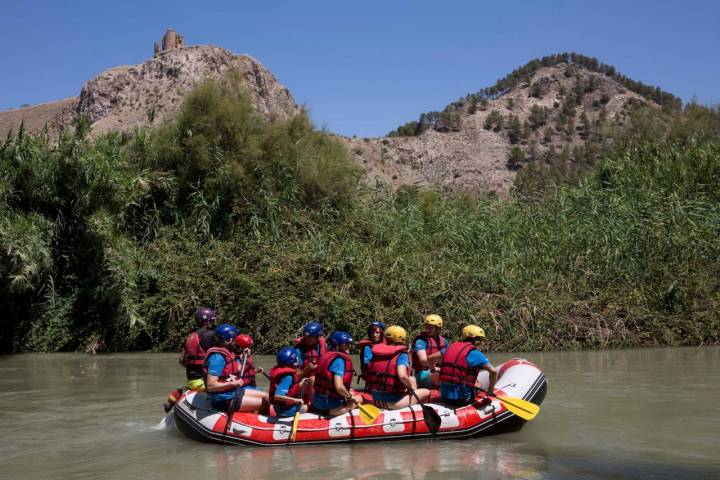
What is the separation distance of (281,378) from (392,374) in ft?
3.90

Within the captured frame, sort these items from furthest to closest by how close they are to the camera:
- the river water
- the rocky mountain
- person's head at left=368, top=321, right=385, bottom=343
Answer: the rocky mountain → person's head at left=368, top=321, right=385, bottom=343 → the river water

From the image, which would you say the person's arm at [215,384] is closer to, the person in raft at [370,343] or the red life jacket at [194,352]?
the red life jacket at [194,352]

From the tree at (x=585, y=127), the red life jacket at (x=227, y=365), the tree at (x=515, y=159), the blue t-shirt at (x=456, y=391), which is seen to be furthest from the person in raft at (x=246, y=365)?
the tree at (x=585, y=127)

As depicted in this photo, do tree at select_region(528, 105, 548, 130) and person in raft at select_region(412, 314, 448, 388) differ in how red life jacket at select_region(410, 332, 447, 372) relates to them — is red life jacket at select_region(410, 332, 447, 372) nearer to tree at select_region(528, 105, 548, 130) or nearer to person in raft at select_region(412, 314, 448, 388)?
person in raft at select_region(412, 314, 448, 388)

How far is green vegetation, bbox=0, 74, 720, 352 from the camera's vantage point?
15.2 m

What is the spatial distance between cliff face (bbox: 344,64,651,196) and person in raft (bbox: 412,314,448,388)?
30.7 m

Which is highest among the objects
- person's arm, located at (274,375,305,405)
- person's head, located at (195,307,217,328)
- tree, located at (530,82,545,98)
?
tree, located at (530,82,545,98)

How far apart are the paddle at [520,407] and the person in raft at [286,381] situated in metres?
→ 2.02

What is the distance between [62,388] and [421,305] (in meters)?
6.62

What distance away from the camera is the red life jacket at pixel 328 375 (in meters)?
7.98

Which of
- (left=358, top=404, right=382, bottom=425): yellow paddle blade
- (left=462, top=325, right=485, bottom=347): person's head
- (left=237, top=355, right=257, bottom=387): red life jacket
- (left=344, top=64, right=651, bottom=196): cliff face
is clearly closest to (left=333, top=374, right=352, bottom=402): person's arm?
(left=358, top=404, right=382, bottom=425): yellow paddle blade

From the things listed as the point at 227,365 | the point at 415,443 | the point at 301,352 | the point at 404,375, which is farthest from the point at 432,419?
the point at 227,365

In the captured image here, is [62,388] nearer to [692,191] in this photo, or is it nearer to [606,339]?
[606,339]

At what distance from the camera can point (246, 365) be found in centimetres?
862
